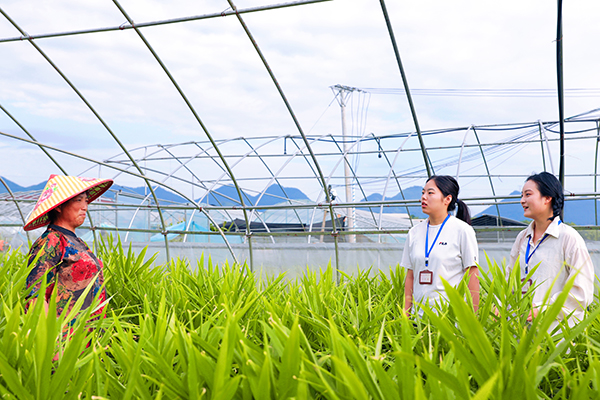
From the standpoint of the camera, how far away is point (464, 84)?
36.3ft

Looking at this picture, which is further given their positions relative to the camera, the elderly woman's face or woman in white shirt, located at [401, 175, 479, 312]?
woman in white shirt, located at [401, 175, 479, 312]

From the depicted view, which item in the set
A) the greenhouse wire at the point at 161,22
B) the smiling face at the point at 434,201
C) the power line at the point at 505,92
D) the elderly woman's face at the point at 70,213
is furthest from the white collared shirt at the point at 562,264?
the power line at the point at 505,92

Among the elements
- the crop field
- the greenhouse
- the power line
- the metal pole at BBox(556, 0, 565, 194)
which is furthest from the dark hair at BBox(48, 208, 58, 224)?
the power line

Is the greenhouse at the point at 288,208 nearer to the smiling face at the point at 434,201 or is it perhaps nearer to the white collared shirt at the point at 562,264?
the white collared shirt at the point at 562,264

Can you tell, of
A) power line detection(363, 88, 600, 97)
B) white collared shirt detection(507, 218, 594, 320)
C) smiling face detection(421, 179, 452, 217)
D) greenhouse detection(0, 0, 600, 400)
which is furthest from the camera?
power line detection(363, 88, 600, 97)

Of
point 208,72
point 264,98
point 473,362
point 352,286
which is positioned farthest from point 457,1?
point 264,98

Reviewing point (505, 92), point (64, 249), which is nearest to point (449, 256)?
point (64, 249)

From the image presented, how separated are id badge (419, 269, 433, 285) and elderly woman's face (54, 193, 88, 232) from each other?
6.28ft

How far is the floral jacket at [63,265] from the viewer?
2.35 m

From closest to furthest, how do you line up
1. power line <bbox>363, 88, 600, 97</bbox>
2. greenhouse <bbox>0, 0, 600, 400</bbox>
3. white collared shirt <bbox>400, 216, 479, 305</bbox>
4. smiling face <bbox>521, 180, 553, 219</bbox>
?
greenhouse <bbox>0, 0, 600, 400</bbox> → smiling face <bbox>521, 180, 553, 219</bbox> → white collared shirt <bbox>400, 216, 479, 305</bbox> → power line <bbox>363, 88, 600, 97</bbox>

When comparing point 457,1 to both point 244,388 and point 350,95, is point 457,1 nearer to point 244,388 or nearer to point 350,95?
point 244,388

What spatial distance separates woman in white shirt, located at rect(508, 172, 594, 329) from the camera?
2.40 metres

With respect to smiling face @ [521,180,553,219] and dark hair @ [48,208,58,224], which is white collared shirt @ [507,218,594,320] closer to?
smiling face @ [521,180,553,219]

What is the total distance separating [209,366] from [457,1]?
374 cm
